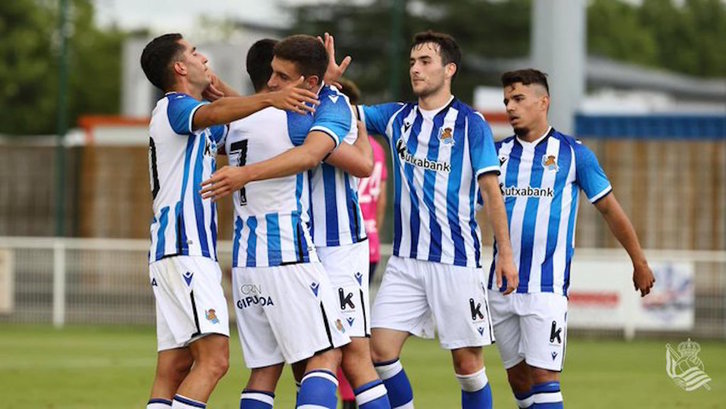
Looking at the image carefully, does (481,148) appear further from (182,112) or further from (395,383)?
(182,112)

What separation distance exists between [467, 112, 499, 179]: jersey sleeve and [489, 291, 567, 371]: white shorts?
2.84ft

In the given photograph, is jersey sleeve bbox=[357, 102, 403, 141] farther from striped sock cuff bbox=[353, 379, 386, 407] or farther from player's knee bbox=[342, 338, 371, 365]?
striped sock cuff bbox=[353, 379, 386, 407]

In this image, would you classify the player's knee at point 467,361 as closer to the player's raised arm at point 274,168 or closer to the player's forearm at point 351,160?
the player's forearm at point 351,160

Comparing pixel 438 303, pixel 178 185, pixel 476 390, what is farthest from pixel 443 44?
pixel 476 390

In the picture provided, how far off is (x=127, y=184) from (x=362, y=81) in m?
25.2

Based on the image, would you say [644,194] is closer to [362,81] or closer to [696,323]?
[696,323]

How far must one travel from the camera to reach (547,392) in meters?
9.05

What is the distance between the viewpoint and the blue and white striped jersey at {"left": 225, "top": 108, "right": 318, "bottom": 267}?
806 centimetres

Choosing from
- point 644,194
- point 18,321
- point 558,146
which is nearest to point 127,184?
point 18,321

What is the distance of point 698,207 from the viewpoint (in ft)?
72.5

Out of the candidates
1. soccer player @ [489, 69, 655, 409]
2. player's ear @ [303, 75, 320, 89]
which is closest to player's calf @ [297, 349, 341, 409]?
player's ear @ [303, 75, 320, 89]

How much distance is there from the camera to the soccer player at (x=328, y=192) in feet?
25.7

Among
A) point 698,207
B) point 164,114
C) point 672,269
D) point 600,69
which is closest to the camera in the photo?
point 164,114

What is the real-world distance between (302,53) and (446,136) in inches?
51.4
